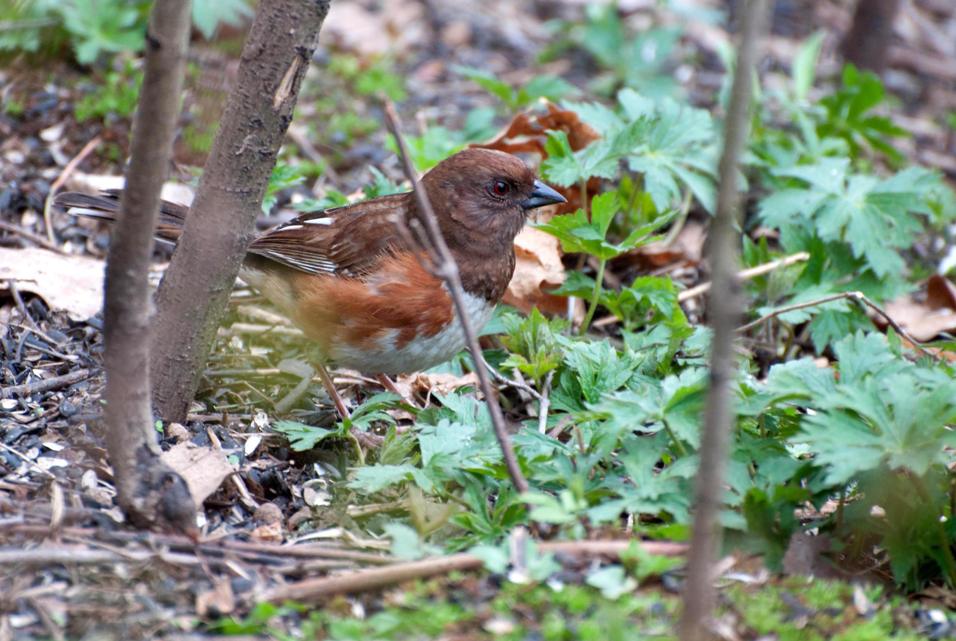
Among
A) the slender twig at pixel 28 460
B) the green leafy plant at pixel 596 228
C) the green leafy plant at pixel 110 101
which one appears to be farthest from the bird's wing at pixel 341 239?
the green leafy plant at pixel 110 101

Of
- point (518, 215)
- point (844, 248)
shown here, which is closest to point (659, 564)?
point (518, 215)

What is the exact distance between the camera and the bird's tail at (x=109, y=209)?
378 centimetres

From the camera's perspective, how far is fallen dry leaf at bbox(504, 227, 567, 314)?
13.5 ft

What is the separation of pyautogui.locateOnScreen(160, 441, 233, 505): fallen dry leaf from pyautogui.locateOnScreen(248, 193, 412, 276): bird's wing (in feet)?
3.02

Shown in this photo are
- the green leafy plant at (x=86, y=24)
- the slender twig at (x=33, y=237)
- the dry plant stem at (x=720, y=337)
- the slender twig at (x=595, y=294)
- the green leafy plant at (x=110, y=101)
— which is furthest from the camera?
the green leafy plant at (x=86, y=24)

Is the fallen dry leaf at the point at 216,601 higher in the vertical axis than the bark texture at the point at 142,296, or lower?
lower

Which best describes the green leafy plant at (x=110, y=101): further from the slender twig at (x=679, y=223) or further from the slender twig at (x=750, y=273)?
the slender twig at (x=679, y=223)

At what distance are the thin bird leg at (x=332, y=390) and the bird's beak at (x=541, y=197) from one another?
0.92 metres

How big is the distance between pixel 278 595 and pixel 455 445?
27.8 inches

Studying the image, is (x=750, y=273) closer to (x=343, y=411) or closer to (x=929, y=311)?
(x=929, y=311)

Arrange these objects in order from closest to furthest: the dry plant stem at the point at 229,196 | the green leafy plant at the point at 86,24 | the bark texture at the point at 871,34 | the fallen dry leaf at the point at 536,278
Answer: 1. the dry plant stem at the point at 229,196
2. the fallen dry leaf at the point at 536,278
3. the green leafy plant at the point at 86,24
4. the bark texture at the point at 871,34

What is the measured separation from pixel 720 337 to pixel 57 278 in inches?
111

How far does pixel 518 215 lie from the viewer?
3.91 meters

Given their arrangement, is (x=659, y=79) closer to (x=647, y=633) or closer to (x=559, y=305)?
(x=559, y=305)
